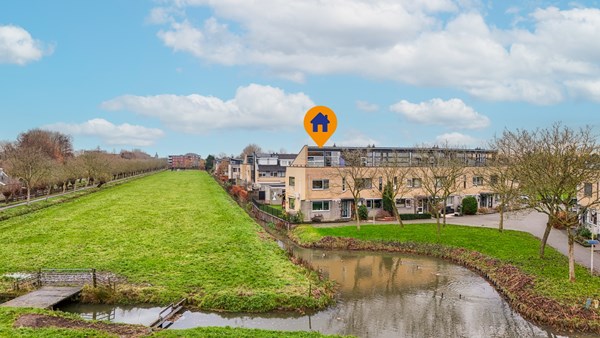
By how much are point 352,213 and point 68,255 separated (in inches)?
Answer: 1104

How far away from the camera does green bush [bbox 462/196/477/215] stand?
50.4 m

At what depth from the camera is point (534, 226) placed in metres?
42.8

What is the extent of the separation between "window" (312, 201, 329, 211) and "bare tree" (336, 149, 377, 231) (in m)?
2.96

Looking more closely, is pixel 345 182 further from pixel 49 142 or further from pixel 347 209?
pixel 49 142

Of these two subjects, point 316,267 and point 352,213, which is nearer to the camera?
point 316,267

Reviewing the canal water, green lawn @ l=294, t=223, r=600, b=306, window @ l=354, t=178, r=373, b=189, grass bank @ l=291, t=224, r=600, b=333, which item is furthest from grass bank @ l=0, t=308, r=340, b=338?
window @ l=354, t=178, r=373, b=189

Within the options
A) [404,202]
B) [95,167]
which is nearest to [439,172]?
[404,202]

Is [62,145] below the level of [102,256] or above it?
above

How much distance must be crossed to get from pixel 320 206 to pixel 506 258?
2096cm

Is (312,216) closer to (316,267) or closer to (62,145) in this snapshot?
(316,267)

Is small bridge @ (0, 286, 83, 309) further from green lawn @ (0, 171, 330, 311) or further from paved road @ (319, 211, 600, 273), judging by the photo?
paved road @ (319, 211, 600, 273)

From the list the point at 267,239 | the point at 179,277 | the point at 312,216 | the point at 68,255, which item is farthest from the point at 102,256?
the point at 312,216

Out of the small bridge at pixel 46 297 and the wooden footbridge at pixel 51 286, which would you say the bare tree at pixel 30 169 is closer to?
the wooden footbridge at pixel 51 286

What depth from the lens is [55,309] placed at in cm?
1916
